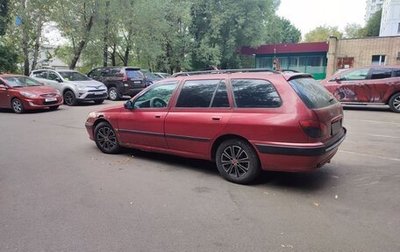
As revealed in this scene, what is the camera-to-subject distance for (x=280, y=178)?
5117 millimetres

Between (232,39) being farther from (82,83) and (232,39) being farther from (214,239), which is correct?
(214,239)

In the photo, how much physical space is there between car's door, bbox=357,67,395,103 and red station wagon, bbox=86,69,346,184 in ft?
27.4

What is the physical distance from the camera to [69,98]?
14.9 meters

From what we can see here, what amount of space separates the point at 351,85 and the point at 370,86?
25.5 inches

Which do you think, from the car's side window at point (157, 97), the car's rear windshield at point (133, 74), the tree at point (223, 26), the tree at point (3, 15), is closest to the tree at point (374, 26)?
the tree at point (223, 26)

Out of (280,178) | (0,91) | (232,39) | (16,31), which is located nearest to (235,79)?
(280,178)

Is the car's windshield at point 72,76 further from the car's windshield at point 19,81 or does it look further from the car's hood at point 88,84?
the car's windshield at point 19,81

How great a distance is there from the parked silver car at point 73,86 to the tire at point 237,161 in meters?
11.1

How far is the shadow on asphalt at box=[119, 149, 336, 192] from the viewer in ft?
15.8

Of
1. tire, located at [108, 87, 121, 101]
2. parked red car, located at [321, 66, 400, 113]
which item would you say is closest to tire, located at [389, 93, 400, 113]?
parked red car, located at [321, 66, 400, 113]

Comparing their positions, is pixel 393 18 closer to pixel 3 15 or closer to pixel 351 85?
pixel 351 85

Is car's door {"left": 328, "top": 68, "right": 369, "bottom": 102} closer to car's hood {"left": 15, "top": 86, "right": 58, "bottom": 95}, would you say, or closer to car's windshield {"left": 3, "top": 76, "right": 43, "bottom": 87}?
car's hood {"left": 15, "top": 86, "right": 58, "bottom": 95}

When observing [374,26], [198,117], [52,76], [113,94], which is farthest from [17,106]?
[374,26]

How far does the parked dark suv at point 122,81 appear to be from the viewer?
1712cm
